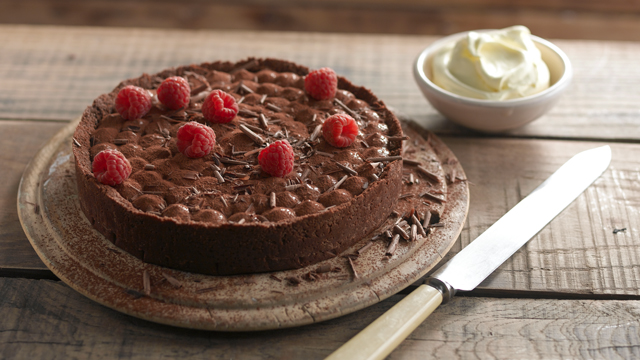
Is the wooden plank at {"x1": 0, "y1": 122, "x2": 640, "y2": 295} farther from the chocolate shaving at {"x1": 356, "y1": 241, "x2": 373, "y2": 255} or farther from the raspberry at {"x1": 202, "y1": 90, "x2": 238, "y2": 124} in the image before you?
the raspberry at {"x1": 202, "y1": 90, "x2": 238, "y2": 124}

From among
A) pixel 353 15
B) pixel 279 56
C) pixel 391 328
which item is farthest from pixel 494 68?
pixel 353 15

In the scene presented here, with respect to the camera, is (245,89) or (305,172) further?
(245,89)

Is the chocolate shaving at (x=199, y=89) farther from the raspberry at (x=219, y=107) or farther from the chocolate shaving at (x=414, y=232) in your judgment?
the chocolate shaving at (x=414, y=232)

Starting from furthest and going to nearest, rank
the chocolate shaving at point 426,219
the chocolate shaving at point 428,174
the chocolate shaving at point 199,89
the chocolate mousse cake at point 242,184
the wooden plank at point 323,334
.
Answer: the chocolate shaving at point 199,89 < the chocolate shaving at point 428,174 < the chocolate shaving at point 426,219 < the chocolate mousse cake at point 242,184 < the wooden plank at point 323,334

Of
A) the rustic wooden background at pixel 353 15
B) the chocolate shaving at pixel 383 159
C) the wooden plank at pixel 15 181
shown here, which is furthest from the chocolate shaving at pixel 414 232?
the rustic wooden background at pixel 353 15

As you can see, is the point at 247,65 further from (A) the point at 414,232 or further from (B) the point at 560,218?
(B) the point at 560,218

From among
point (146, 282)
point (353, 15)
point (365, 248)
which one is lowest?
point (353, 15)

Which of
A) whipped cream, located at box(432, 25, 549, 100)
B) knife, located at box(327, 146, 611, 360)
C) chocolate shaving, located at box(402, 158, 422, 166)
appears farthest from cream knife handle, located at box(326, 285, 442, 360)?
whipped cream, located at box(432, 25, 549, 100)
